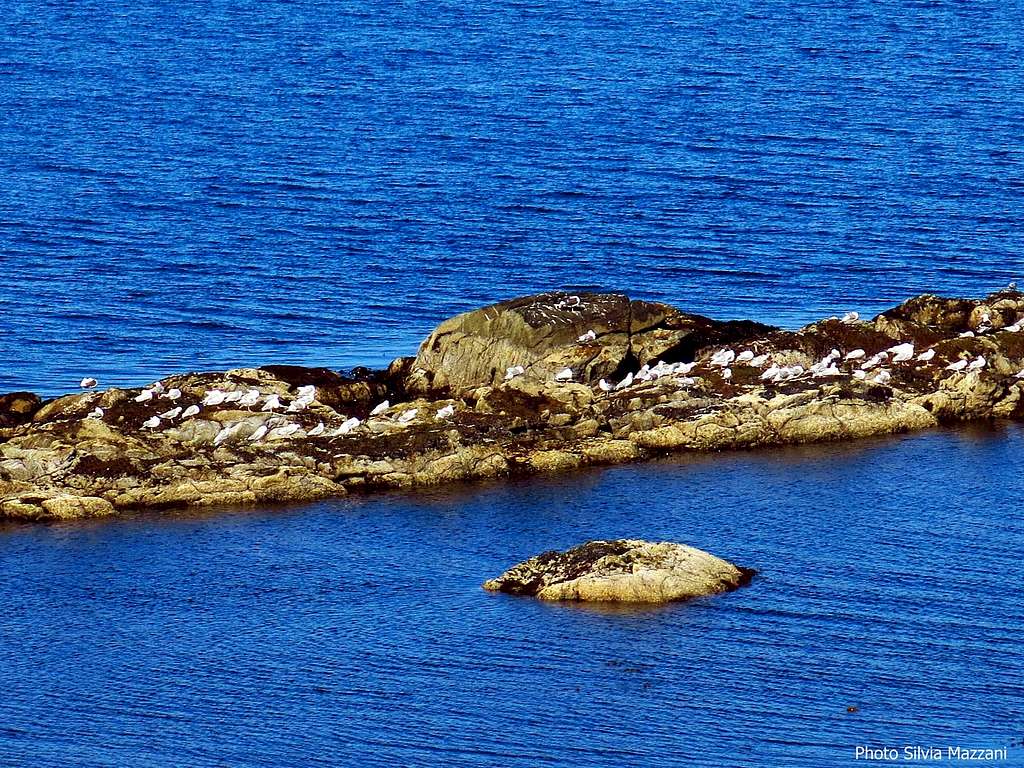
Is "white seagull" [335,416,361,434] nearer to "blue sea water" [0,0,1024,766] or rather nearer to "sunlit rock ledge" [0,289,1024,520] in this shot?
"sunlit rock ledge" [0,289,1024,520]

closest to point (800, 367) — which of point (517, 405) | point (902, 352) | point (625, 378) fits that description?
point (902, 352)

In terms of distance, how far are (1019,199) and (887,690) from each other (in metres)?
38.3

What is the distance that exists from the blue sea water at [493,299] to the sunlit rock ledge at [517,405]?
91 centimetres

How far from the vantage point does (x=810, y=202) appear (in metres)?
60.2

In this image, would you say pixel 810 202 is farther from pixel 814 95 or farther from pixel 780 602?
pixel 780 602

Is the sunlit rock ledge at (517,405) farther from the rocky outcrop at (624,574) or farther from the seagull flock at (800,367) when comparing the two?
the rocky outcrop at (624,574)

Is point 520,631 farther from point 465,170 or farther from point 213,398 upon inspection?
point 465,170

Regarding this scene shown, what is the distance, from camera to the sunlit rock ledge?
111 feet

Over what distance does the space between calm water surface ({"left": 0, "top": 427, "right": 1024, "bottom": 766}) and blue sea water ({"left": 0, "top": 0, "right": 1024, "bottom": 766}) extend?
0.23ft

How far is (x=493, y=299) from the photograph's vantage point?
166 feet

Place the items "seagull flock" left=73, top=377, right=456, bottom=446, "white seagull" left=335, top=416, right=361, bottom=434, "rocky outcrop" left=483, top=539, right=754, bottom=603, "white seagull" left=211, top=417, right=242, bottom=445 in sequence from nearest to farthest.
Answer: "rocky outcrop" left=483, top=539, right=754, bottom=603 < "white seagull" left=211, top=417, right=242, bottom=445 < "seagull flock" left=73, top=377, right=456, bottom=446 < "white seagull" left=335, top=416, right=361, bottom=434

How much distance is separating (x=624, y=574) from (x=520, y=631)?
189 cm

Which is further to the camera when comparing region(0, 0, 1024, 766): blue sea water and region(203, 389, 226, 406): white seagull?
region(203, 389, 226, 406): white seagull

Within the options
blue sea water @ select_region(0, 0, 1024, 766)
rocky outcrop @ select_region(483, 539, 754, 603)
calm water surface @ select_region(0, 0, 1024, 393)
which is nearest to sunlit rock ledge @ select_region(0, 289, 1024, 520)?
blue sea water @ select_region(0, 0, 1024, 766)
